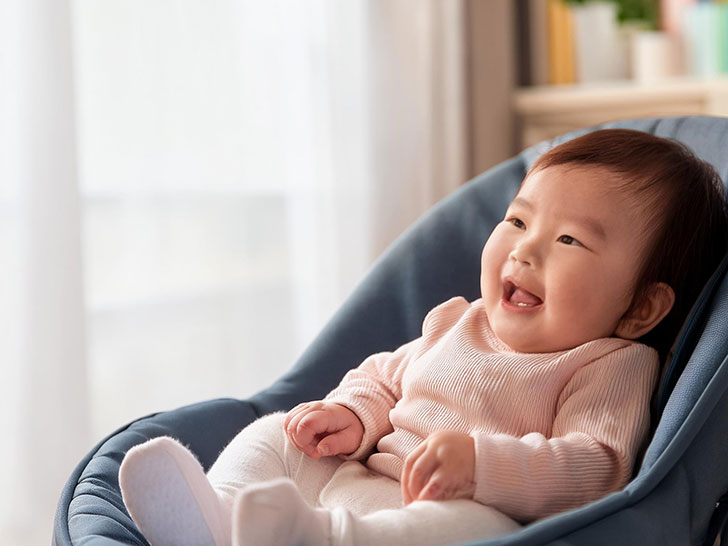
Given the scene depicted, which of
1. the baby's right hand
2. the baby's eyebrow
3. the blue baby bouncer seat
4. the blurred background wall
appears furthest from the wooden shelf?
the baby's right hand

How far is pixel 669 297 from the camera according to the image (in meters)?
1.04

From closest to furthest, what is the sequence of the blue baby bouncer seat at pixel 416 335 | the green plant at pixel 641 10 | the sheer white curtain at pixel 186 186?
the blue baby bouncer seat at pixel 416 335
the sheer white curtain at pixel 186 186
the green plant at pixel 641 10

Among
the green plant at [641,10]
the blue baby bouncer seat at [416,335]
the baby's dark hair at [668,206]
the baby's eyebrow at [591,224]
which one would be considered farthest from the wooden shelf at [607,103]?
the baby's eyebrow at [591,224]

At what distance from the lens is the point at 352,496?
95 cm

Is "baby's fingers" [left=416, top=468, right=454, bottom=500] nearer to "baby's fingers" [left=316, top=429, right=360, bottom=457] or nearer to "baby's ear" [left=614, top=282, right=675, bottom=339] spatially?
"baby's fingers" [left=316, top=429, right=360, bottom=457]

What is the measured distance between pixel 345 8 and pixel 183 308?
87 cm

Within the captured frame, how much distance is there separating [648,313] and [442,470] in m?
0.36

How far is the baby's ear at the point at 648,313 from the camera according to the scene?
3.40ft

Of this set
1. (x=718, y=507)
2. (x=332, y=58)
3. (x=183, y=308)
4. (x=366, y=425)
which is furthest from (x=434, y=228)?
(x=332, y=58)

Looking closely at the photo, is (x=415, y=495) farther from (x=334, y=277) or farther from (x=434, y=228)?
(x=334, y=277)

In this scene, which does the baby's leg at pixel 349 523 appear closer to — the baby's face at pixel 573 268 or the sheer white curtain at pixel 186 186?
the baby's face at pixel 573 268

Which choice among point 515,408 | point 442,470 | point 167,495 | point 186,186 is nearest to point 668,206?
point 515,408

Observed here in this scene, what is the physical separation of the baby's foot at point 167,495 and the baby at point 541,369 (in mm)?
33

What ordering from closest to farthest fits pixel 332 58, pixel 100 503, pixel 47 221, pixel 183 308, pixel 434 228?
pixel 100 503 → pixel 434 228 → pixel 47 221 → pixel 183 308 → pixel 332 58
